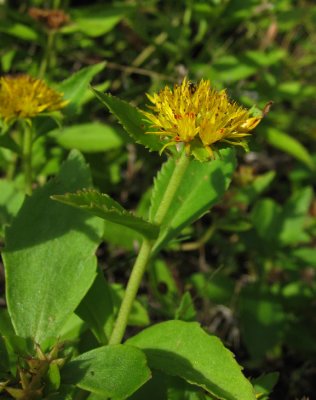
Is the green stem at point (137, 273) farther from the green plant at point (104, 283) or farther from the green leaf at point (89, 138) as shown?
the green leaf at point (89, 138)

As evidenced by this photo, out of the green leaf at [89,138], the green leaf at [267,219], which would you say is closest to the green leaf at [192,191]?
the green leaf at [89,138]

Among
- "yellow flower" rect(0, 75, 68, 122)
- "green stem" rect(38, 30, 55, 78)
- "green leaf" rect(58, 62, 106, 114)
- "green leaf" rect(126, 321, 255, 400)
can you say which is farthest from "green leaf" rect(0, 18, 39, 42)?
"green leaf" rect(126, 321, 255, 400)

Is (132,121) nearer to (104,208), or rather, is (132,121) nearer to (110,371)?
(104,208)

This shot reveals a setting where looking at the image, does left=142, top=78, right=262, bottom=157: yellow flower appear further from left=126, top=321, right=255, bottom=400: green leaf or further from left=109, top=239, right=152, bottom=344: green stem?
left=126, top=321, right=255, bottom=400: green leaf

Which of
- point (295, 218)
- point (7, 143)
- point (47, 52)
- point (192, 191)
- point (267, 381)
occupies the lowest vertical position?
point (267, 381)

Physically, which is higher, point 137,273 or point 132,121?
point 132,121

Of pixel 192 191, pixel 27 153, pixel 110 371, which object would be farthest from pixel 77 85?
pixel 110 371
